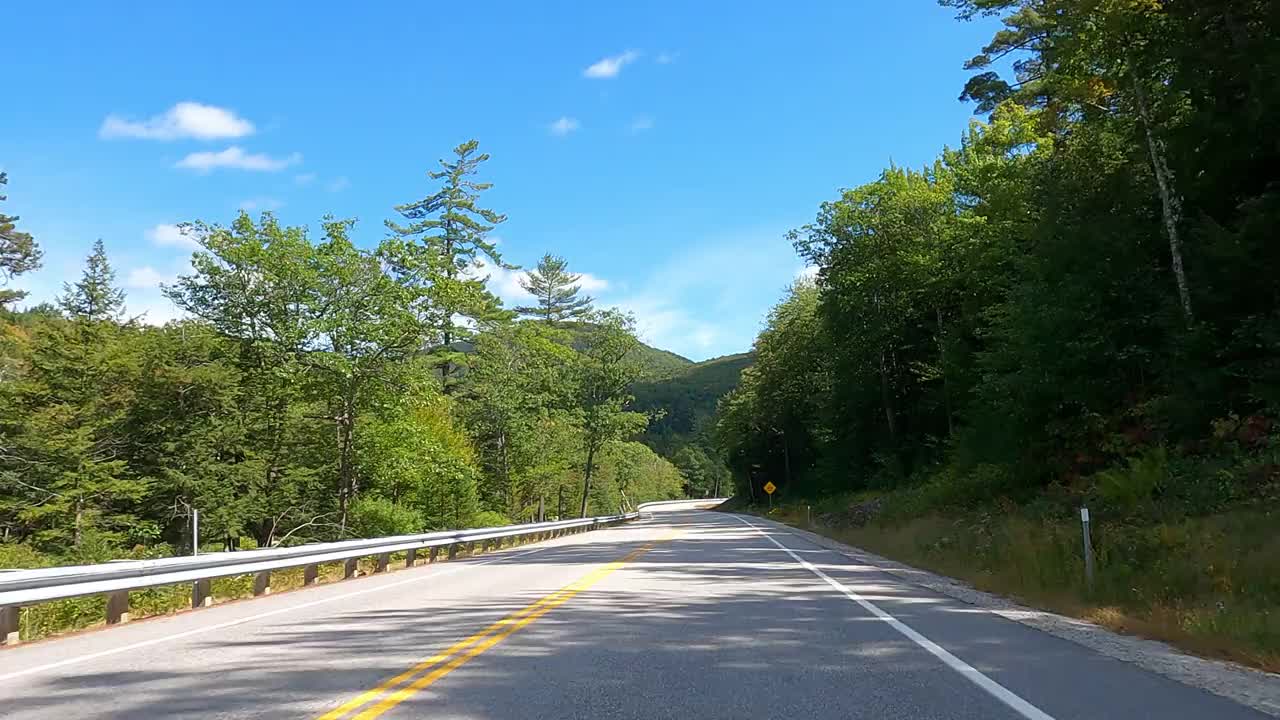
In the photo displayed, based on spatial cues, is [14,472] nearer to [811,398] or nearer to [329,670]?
[329,670]

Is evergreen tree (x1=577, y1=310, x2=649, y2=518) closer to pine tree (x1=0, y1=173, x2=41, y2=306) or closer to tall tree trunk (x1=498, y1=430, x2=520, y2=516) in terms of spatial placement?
tall tree trunk (x1=498, y1=430, x2=520, y2=516)

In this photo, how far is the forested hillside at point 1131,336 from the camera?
36.9 feet

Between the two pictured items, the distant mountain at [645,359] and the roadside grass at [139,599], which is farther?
the distant mountain at [645,359]

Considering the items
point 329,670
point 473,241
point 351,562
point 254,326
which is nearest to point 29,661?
point 329,670

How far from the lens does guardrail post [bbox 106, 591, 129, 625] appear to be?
33.5 ft

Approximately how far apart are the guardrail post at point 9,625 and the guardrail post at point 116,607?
1.29m

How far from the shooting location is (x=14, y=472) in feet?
77.5

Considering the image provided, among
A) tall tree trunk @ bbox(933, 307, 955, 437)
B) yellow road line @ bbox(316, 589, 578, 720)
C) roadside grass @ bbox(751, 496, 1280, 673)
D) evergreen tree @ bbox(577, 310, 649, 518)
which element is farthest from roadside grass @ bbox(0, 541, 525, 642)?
evergreen tree @ bbox(577, 310, 649, 518)

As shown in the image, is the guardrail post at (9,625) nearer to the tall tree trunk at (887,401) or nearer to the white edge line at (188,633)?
the white edge line at (188,633)

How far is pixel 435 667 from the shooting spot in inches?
256

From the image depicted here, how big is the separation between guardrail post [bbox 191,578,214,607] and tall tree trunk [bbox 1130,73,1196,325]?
62.4 ft

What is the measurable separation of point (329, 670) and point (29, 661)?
3328 millimetres

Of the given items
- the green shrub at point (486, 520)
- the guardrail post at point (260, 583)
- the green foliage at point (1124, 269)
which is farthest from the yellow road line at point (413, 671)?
the green shrub at point (486, 520)

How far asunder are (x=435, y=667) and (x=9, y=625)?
5.72 metres
